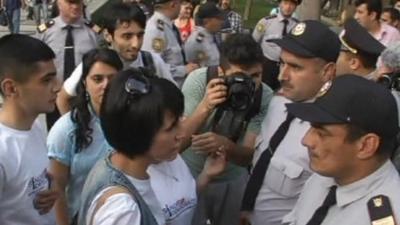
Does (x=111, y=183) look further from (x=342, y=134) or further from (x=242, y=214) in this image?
(x=242, y=214)

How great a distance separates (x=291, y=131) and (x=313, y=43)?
0.41 m

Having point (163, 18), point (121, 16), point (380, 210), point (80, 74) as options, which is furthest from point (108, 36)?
point (380, 210)

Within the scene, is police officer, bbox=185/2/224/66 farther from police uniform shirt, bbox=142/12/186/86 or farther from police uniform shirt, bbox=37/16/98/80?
police uniform shirt, bbox=37/16/98/80

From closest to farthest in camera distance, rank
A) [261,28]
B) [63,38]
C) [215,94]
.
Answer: [215,94] → [63,38] → [261,28]

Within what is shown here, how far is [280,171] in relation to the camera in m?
3.04

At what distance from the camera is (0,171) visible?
2523 mm

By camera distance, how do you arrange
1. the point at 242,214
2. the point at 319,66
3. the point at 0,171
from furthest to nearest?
Answer: the point at 242,214
the point at 319,66
the point at 0,171

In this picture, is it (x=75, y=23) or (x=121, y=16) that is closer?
(x=121, y=16)

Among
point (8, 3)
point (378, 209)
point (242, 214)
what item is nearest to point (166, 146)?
point (378, 209)

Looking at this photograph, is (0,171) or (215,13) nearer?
(0,171)

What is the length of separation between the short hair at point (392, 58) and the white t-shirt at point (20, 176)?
1.75 meters

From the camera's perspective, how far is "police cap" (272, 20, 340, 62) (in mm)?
3014

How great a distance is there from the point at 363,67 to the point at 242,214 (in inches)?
39.0

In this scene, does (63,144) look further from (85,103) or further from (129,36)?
(129,36)
